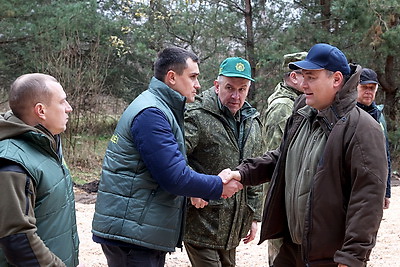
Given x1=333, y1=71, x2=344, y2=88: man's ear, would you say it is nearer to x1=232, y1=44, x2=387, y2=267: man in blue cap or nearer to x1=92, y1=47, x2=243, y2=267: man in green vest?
x1=232, y1=44, x2=387, y2=267: man in blue cap

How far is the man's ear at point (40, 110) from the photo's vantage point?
8.71 ft

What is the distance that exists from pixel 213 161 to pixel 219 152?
8 centimetres

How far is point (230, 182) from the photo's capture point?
3.53m

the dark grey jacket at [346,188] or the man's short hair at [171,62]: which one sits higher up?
the man's short hair at [171,62]

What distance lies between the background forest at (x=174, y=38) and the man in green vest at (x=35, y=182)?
33.7 ft

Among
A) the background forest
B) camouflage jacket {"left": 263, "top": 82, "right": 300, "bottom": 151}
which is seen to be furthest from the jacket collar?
the background forest

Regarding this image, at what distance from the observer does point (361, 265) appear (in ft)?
9.02

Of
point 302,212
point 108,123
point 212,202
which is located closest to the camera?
point 302,212

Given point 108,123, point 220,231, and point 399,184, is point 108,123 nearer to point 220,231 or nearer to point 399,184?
point 399,184

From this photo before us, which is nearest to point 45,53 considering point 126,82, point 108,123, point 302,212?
point 108,123

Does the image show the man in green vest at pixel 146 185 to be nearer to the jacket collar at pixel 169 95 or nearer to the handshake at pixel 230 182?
the jacket collar at pixel 169 95

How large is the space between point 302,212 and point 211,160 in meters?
1.02

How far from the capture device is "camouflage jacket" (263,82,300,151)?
4.50 metres

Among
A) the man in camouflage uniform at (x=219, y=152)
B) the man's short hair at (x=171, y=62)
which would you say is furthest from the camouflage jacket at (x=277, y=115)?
the man's short hair at (x=171, y=62)
